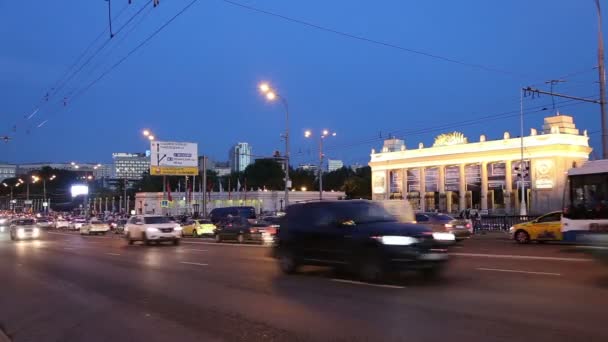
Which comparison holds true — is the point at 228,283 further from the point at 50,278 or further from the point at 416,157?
the point at 416,157

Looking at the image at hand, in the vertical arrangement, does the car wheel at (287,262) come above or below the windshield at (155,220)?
below

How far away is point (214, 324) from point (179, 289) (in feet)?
14.1

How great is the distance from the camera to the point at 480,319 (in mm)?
8797

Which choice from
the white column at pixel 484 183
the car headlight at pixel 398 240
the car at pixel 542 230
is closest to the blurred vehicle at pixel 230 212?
the car at pixel 542 230

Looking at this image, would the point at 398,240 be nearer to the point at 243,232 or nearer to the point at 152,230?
the point at 152,230

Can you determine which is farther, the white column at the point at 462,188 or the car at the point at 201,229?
the white column at the point at 462,188

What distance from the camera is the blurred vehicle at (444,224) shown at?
27.2m

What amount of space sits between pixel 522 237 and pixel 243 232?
48.2ft

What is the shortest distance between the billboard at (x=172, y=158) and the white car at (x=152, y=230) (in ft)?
69.9

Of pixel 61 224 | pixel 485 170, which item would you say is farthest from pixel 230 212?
pixel 485 170

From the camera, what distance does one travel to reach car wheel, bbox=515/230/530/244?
27281mm

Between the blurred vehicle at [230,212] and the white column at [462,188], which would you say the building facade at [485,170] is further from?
→ the blurred vehicle at [230,212]

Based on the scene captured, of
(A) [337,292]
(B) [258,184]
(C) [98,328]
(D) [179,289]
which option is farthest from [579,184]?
(B) [258,184]

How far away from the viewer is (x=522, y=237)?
2752 cm
